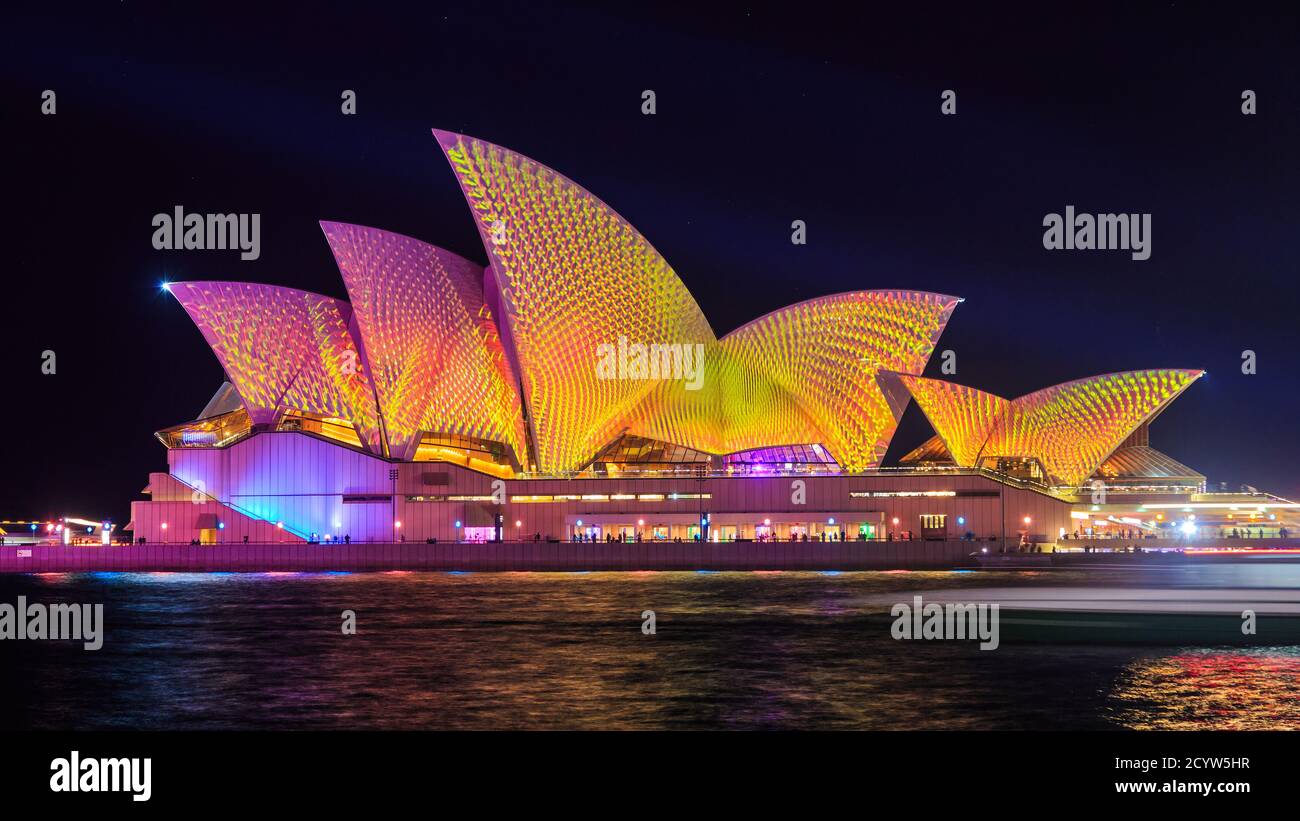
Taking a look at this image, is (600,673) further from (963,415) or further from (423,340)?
(963,415)

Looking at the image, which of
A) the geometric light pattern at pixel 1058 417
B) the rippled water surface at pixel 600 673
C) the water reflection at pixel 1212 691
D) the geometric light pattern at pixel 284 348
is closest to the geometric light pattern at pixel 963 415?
the geometric light pattern at pixel 1058 417

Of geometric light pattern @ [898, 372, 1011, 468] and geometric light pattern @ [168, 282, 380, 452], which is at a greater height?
geometric light pattern @ [168, 282, 380, 452]

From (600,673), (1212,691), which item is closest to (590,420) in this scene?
(600,673)

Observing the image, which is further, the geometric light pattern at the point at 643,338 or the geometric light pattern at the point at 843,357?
the geometric light pattern at the point at 843,357

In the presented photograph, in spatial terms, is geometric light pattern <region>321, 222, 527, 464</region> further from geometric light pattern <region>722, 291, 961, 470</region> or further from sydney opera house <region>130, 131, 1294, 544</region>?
geometric light pattern <region>722, 291, 961, 470</region>

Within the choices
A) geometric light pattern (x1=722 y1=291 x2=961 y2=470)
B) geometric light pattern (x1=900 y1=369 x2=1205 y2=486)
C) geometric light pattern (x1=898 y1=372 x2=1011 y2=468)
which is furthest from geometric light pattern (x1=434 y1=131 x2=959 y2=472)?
geometric light pattern (x1=900 y1=369 x2=1205 y2=486)

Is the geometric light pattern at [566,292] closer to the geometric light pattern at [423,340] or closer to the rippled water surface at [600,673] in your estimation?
the geometric light pattern at [423,340]
